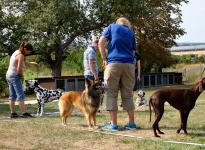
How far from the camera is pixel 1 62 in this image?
28484 millimetres

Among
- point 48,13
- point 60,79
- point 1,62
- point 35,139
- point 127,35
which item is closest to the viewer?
point 35,139

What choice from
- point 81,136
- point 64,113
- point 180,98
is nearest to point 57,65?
point 64,113

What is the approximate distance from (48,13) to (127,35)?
23.4 m

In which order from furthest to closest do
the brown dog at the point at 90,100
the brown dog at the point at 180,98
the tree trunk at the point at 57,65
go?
the tree trunk at the point at 57,65 → the brown dog at the point at 90,100 → the brown dog at the point at 180,98

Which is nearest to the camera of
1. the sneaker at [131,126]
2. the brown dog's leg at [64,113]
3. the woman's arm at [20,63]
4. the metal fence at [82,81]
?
the sneaker at [131,126]

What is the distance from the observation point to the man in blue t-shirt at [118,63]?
10656 millimetres

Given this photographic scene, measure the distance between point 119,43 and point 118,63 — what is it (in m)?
0.39

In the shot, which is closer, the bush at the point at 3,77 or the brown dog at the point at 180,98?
the brown dog at the point at 180,98

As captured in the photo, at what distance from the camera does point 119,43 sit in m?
10.6

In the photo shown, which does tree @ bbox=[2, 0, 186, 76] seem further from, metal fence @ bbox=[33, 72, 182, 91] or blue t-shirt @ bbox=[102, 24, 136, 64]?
blue t-shirt @ bbox=[102, 24, 136, 64]

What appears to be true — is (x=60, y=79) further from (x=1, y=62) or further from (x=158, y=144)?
(x=158, y=144)

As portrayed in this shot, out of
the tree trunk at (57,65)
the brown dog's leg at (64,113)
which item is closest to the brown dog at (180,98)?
the brown dog's leg at (64,113)

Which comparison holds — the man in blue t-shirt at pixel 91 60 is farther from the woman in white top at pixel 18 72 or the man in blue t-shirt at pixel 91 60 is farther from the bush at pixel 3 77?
the bush at pixel 3 77

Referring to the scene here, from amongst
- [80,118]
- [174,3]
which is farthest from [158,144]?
[174,3]
